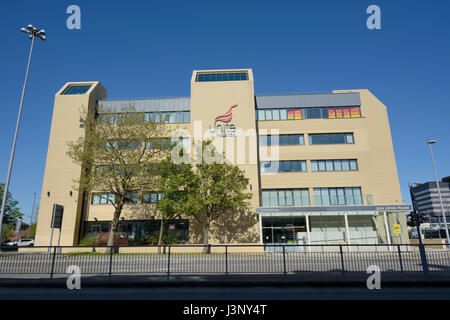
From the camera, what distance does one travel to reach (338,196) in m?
32.1

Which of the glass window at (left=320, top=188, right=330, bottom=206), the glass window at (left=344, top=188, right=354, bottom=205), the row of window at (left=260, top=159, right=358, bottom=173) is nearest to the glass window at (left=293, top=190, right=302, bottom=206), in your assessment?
the glass window at (left=320, top=188, right=330, bottom=206)

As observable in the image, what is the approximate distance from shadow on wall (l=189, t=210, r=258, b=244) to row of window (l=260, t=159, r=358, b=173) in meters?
6.28

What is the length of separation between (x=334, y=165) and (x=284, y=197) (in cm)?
739

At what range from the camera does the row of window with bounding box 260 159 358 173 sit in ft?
111

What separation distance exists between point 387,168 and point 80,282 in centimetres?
3434

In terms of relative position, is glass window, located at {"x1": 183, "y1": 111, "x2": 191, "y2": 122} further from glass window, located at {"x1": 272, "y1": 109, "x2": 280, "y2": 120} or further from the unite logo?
glass window, located at {"x1": 272, "y1": 109, "x2": 280, "y2": 120}

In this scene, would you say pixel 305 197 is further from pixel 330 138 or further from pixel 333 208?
pixel 330 138

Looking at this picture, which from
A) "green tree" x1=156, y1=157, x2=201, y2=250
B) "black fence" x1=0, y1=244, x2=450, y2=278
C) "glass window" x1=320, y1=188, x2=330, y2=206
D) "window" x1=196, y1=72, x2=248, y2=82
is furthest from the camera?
"window" x1=196, y1=72, x2=248, y2=82

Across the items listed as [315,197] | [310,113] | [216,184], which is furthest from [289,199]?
[310,113]

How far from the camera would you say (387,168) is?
33.7 metres
